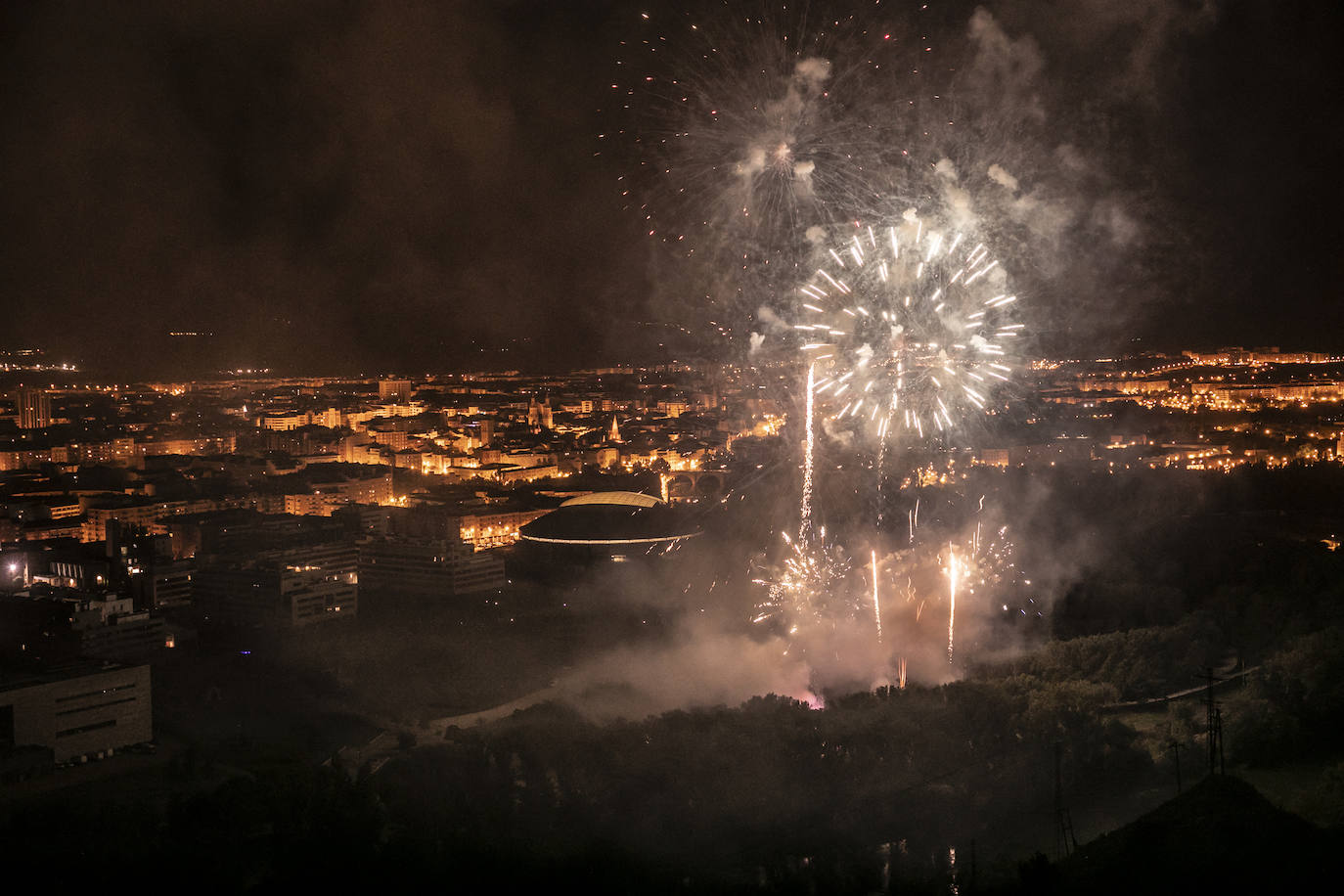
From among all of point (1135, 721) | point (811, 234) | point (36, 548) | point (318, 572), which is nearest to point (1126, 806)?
point (1135, 721)

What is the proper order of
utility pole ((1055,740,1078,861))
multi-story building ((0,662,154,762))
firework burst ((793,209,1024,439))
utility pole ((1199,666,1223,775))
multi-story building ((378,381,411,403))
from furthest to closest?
1. multi-story building ((378,381,411,403))
2. firework burst ((793,209,1024,439))
3. multi-story building ((0,662,154,762))
4. utility pole ((1055,740,1078,861))
5. utility pole ((1199,666,1223,775))

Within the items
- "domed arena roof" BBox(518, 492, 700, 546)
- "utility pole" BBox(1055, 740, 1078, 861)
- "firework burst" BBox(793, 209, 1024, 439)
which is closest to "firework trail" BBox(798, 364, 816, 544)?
"firework burst" BBox(793, 209, 1024, 439)

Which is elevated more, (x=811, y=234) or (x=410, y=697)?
(x=811, y=234)

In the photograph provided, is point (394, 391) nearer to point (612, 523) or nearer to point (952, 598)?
point (612, 523)

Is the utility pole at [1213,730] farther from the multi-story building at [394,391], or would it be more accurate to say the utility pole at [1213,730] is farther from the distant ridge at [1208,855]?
the multi-story building at [394,391]

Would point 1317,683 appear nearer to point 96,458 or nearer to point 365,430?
point 96,458

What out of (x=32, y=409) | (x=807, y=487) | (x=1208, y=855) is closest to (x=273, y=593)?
(x=807, y=487)

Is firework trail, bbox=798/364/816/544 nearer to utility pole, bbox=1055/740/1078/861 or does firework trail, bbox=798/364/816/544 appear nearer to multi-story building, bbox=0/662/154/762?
utility pole, bbox=1055/740/1078/861

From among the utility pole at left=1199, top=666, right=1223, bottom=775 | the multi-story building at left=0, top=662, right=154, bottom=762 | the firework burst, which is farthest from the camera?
the firework burst

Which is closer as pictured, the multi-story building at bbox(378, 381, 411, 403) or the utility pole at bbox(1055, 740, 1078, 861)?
the utility pole at bbox(1055, 740, 1078, 861)

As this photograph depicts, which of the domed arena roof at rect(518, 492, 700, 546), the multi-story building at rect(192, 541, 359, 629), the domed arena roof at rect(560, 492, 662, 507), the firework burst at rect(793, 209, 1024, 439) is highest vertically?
the firework burst at rect(793, 209, 1024, 439)

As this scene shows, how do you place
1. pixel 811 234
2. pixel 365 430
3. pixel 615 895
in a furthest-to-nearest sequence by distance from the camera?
pixel 365 430, pixel 811 234, pixel 615 895
